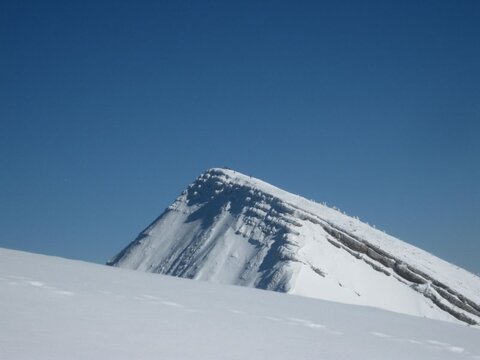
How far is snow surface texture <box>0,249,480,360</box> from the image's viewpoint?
370 centimetres

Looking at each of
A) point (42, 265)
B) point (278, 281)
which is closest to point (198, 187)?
point (278, 281)

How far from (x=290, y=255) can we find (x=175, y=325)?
2935 cm

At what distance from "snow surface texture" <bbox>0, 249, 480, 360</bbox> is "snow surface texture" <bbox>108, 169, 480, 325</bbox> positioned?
23.2 meters

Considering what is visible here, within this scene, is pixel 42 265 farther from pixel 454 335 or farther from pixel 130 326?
pixel 454 335

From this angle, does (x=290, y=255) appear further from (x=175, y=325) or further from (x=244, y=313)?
(x=175, y=325)

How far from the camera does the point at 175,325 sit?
480 cm

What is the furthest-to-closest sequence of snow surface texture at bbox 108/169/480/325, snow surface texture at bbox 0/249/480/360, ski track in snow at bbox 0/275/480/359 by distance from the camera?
1. snow surface texture at bbox 108/169/480/325
2. ski track in snow at bbox 0/275/480/359
3. snow surface texture at bbox 0/249/480/360

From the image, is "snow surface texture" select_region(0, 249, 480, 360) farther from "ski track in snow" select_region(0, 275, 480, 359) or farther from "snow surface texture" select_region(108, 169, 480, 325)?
"snow surface texture" select_region(108, 169, 480, 325)

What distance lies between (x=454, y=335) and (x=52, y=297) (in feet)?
18.7

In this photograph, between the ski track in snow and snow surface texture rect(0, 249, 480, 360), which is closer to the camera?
snow surface texture rect(0, 249, 480, 360)

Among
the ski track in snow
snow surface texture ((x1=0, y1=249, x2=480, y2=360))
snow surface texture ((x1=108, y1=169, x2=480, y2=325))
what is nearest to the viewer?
snow surface texture ((x1=0, y1=249, x2=480, y2=360))

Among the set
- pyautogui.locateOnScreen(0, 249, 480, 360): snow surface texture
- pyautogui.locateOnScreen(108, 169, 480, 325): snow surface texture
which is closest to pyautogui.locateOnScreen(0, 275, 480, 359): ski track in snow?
pyautogui.locateOnScreen(0, 249, 480, 360): snow surface texture

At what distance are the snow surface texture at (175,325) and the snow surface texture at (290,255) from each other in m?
23.2

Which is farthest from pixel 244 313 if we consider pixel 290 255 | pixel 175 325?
pixel 290 255
